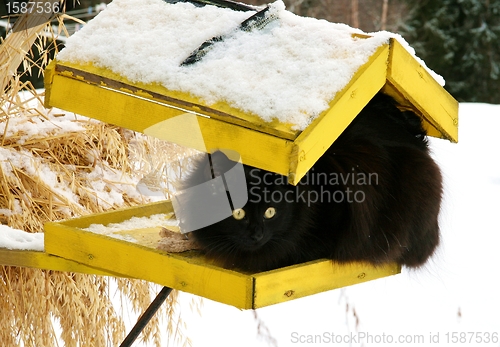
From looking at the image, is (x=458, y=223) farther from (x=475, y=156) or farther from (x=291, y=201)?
(x=291, y=201)

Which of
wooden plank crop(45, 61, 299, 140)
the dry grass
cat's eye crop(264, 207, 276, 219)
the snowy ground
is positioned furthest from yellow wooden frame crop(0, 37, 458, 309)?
the snowy ground

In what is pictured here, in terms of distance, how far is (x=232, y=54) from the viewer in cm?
128

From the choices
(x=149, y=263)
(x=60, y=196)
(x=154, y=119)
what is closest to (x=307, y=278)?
(x=149, y=263)

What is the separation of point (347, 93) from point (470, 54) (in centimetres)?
945

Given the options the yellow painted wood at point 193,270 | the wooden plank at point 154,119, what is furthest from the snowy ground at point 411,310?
the wooden plank at point 154,119

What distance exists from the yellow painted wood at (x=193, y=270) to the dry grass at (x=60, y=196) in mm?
340

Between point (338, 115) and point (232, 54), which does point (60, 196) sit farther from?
point (338, 115)

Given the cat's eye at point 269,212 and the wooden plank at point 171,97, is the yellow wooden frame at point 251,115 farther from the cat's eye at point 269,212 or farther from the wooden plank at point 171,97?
the cat's eye at point 269,212

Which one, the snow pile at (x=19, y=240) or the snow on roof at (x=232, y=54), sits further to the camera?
the snow pile at (x=19, y=240)

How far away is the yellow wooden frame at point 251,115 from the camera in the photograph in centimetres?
112

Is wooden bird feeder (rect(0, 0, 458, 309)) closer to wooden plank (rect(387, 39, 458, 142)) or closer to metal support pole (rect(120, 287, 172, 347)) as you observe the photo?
wooden plank (rect(387, 39, 458, 142))

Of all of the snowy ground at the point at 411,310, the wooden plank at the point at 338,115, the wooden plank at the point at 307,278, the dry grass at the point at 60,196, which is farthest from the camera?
the snowy ground at the point at 411,310

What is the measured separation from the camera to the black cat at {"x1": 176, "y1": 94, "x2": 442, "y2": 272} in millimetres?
1286

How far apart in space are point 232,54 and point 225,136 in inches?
7.8
